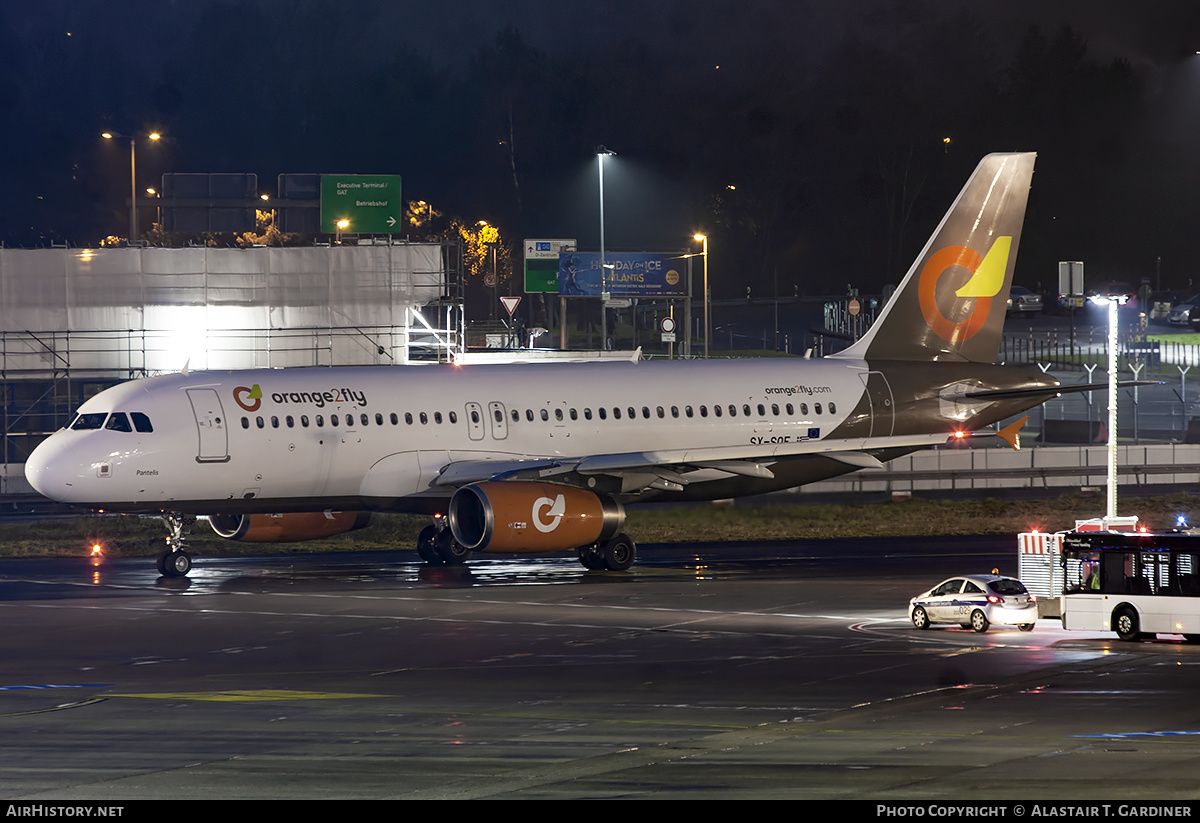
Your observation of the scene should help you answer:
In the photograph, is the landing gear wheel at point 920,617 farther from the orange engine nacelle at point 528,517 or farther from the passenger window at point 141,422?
the passenger window at point 141,422

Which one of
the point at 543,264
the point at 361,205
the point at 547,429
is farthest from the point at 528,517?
the point at 543,264

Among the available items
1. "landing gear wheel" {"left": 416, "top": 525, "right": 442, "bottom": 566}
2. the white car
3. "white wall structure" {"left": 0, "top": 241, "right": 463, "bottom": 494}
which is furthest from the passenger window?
"white wall structure" {"left": 0, "top": 241, "right": 463, "bottom": 494}

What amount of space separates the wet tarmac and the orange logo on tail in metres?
10.5

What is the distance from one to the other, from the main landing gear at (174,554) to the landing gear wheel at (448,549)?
20.5 ft

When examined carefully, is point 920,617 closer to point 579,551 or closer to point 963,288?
point 579,551

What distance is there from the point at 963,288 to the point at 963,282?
0.19m

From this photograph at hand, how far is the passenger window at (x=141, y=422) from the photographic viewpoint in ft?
117

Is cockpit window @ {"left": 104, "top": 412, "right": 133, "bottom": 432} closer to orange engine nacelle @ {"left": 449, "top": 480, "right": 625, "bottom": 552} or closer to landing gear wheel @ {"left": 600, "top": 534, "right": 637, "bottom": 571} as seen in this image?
orange engine nacelle @ {"left": 449, "top": 480, "right": 625, "bottom": 552}

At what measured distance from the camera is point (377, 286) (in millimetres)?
76500

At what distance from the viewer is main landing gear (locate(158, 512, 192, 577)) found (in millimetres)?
36375

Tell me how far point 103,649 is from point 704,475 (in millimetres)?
17339

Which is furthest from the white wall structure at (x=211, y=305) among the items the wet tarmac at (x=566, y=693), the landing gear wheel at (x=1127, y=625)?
the landing gear wheel at (x=1127, y=625)
